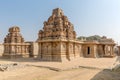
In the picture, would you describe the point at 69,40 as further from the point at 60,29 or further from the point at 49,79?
the point at 49,79

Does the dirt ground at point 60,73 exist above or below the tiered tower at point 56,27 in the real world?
below

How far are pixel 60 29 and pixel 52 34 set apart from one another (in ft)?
5.20

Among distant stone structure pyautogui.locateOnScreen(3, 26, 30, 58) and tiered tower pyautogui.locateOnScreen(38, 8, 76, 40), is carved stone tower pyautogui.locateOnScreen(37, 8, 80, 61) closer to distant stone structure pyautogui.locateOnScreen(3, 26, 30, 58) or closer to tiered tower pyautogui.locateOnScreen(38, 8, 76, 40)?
tiered tower pyautogui.locateOnScreen(38, 8, 76, 40)

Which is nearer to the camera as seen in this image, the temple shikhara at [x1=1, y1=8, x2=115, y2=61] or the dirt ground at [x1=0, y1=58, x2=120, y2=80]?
the dirt ground at [x1=0, y1=58, x2=120, y2=80]

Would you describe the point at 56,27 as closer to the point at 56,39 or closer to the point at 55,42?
the point at 56,39

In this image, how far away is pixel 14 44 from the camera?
30219 mm

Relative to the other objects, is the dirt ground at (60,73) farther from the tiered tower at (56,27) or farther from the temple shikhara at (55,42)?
the tiered tower at (56,27)

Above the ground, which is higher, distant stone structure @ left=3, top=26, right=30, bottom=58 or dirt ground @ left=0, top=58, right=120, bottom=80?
distant stone structure @ left=3, top=26, right=30, bottom=58

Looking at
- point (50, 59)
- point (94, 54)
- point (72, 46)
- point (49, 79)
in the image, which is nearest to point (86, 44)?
point (94, 54)

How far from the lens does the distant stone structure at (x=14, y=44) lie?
2992cm

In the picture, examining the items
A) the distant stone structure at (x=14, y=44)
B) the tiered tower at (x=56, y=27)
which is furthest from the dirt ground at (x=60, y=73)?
the distant stone structure at (x=14, y=44)

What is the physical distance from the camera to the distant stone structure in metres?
29.9

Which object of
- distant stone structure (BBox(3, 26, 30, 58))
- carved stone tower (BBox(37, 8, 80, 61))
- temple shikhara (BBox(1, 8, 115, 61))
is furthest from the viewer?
distant stone structure (BBox(3, 26, 30, 58))

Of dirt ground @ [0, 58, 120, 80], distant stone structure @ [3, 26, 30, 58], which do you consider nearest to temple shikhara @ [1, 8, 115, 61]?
distant stone structure @ [3, 26, 30, 58]
